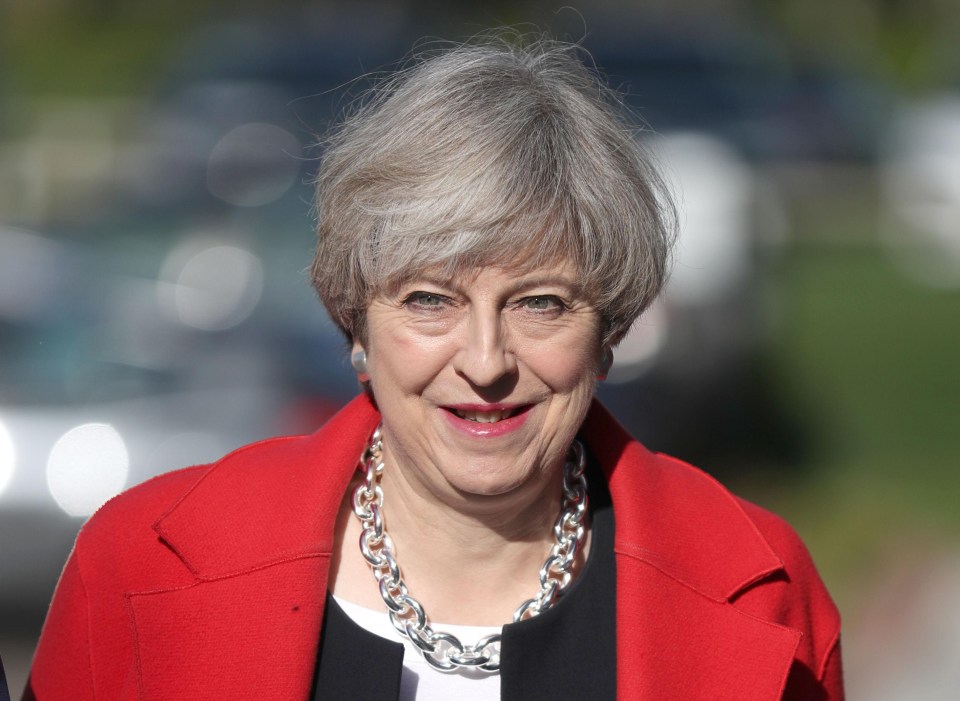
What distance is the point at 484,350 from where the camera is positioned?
7.37 ft

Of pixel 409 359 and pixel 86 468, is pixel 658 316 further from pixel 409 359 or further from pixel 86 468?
pixel 409 359

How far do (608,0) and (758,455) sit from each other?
14152 mm

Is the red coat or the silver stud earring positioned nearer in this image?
the red coat

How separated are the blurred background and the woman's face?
1.81 ft

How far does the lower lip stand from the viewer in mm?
2330

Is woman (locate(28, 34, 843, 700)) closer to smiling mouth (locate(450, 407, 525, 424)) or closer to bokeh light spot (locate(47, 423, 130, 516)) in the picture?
smiling mouth (locate(450, 407, 525, 424))

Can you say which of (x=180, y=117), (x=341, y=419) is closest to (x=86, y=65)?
(x=180, y=117)

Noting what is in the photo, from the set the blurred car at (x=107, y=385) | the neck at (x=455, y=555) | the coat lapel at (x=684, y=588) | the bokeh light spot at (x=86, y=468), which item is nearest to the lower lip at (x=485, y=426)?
the neck at (x=455, y=555)

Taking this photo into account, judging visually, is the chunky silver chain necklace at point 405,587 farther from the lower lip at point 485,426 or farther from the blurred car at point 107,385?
the blurred car at point 107,385

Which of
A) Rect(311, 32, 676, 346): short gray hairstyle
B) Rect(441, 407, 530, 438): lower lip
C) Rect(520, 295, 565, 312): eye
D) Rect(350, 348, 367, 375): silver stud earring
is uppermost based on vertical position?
Rect(311, 32, 676, 346): short gray hairstyle

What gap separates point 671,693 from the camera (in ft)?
7.80

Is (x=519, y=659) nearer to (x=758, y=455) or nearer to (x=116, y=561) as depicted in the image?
(x=116, y=561)

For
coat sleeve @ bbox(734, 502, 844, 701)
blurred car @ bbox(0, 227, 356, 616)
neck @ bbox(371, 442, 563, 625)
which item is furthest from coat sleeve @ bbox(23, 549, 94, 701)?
blurred car @ bbox(0, 227, 356, 616)

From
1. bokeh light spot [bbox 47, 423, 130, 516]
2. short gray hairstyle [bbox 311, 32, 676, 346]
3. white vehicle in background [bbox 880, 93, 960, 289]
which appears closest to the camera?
short gray hairstyle [bbox 311, 32, 676, 346]
